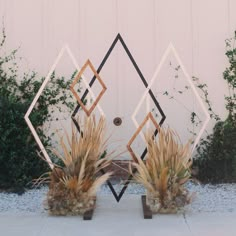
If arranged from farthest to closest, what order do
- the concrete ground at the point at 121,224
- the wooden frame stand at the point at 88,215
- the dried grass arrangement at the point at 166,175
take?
the dried grass arrangement at the point at 166,175 < the wooden frame stand at the point at 88,215 < the concrete ground at the point at 121,224

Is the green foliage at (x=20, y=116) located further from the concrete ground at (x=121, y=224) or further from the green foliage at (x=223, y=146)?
the green foliage at (x=223, y=146)

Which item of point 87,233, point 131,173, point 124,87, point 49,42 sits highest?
point 49,42

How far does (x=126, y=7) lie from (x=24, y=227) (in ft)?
10.4

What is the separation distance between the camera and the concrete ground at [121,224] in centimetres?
470

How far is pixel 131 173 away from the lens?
5.34 meters

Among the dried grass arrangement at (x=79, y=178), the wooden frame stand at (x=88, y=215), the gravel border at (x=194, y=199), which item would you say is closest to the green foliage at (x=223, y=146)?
the gravel border at (x=194, y=199)

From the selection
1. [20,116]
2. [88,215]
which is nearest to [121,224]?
[88,215]

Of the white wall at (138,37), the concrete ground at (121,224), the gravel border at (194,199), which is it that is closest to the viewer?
the concrete ground at (121,224)

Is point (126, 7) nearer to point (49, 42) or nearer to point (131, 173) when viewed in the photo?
point (49, 42)

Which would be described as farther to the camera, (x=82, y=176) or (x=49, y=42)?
(x=49, y=42)

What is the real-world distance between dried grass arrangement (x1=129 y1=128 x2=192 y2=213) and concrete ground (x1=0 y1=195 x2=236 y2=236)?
0.12 m

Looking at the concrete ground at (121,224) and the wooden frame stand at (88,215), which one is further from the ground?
the wooden frame stand at (88,215)

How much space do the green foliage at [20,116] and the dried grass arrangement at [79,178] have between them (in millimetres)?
1272

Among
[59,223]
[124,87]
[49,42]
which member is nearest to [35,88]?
[49,42]
